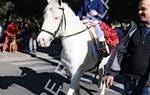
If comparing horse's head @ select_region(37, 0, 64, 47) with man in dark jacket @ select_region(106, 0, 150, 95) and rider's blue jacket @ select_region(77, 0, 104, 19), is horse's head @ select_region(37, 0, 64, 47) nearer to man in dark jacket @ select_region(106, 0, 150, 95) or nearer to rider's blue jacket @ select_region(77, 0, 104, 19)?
rider's blue jacket @ select_region(77, 0, 104, 19)

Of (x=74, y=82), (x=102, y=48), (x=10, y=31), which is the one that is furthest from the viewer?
(x=10, y=31)

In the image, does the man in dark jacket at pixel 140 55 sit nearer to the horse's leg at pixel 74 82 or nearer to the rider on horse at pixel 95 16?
the horse's leg at pixel 74 82

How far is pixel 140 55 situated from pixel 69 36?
321cm

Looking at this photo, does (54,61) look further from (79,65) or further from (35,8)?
(35,8)

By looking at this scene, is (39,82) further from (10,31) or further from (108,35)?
(10,31)

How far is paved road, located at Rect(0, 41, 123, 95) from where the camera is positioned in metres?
10.5

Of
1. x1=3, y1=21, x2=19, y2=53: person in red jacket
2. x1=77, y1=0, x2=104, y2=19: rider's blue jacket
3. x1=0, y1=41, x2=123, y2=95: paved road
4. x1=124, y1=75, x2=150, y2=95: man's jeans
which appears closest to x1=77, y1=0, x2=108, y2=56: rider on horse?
x1=77, y1=0, x2=104, y2=19: rider's blue jacket

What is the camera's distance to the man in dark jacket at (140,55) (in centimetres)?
475

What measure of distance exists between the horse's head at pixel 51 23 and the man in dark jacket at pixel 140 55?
277cm

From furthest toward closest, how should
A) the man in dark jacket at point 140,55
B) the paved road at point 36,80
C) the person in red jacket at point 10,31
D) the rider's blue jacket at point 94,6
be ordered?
1. the person in red jacket at point 10,31
2. the paved road at point 36,80
3. the rider's blue jacket at point 94,6
4. the man in dark jacket at point 140,55

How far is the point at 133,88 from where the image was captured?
510 cm

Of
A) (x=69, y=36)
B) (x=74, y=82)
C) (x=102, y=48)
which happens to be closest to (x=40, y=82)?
(x=102, y=48)

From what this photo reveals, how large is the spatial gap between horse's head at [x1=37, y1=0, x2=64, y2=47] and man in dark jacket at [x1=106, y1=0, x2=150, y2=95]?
2.77 metres

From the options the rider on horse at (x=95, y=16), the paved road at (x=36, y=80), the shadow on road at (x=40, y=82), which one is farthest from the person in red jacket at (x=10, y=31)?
the rider on horse at (x=95, y=16)
